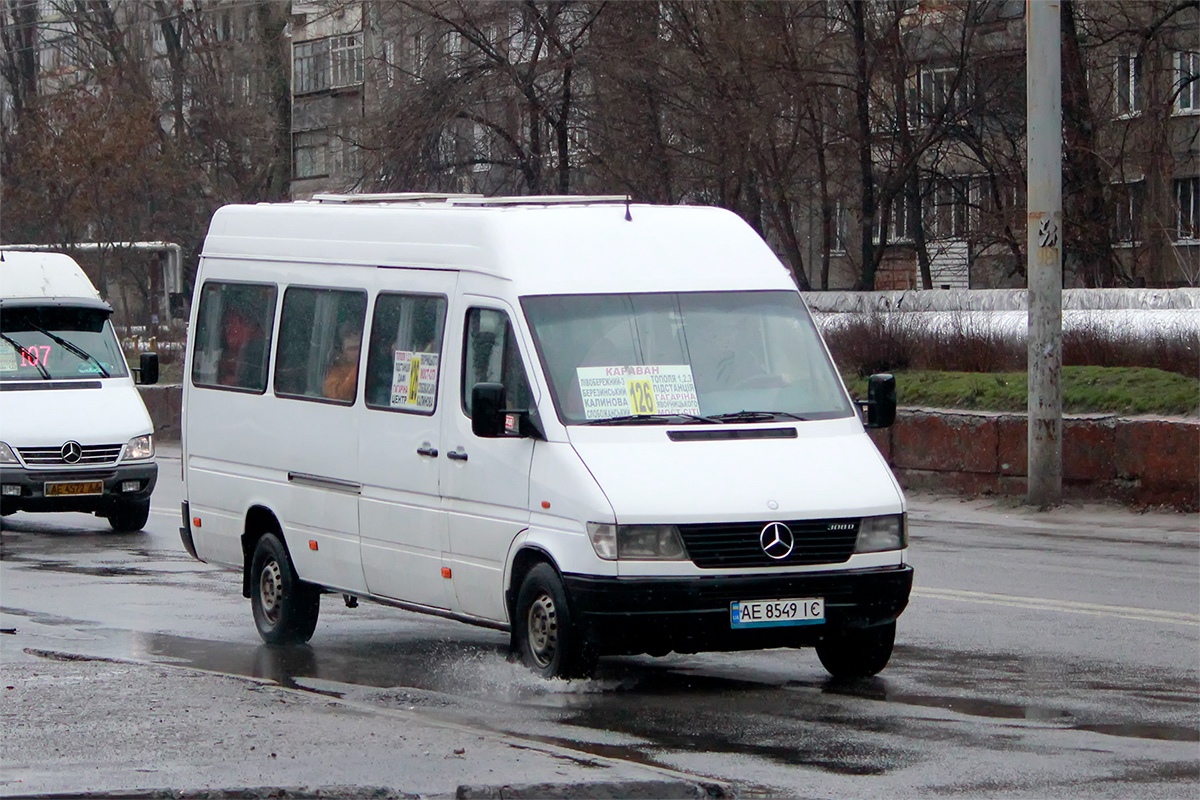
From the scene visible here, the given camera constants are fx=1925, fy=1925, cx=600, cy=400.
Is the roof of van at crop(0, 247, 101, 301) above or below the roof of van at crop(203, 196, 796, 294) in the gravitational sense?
above

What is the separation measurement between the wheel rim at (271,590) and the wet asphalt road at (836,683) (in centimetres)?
23

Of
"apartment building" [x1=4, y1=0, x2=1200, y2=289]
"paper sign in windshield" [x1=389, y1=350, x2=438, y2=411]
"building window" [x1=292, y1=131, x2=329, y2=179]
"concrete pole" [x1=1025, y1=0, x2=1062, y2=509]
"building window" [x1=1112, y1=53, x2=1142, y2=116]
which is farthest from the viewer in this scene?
"building window" [x1=292, y1=131, x2=329, y2=179]

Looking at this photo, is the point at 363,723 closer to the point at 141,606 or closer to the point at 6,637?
the point at 6,637

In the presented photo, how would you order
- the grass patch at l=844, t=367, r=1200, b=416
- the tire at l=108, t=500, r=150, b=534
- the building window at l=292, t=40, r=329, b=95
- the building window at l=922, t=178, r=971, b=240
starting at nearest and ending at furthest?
the tire at l=108, t=500, r=150, b=534
the grass patch at l=844, t=367, r=1200, b=416
the building window at l=922, t=178, r=971, b=240
the building window at l=292, t=40, r=329, b=95

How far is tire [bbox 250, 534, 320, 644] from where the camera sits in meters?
10.7

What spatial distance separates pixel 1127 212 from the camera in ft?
114

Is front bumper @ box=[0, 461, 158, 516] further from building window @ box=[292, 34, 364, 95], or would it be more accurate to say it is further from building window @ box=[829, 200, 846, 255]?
building window @ box=[292, 34, 364, 95]

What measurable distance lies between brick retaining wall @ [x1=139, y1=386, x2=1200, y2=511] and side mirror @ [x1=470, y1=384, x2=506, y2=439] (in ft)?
30.9

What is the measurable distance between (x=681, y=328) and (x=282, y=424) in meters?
2.63

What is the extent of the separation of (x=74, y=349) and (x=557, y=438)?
36.0 feet

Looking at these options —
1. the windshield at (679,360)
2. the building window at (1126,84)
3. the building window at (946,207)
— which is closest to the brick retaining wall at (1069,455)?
the windshield at (679,360)

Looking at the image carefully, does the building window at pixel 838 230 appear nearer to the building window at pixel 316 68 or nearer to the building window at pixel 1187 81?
the building window at pixel 1187 81

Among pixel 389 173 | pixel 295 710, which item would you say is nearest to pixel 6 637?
pixel 295 710

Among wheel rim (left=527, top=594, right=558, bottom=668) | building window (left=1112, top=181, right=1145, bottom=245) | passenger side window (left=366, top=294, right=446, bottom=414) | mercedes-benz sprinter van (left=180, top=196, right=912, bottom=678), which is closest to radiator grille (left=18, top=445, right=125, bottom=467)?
mercedes-benz sprinter van (left=180, top=196, right=912, bottom=678)
